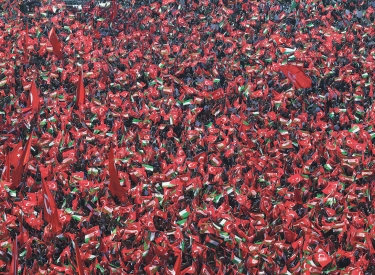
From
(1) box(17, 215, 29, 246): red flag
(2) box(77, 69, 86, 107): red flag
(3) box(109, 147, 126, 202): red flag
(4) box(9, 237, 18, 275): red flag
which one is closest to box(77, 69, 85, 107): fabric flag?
(2) box(77, 69, 86, 107): red flag

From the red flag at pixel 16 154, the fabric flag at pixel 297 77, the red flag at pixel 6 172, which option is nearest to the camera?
the red flag at pixel 6 172

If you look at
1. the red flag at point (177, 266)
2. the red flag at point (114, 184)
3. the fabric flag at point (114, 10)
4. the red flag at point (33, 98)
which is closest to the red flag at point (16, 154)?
the red flag at point (33, 98)

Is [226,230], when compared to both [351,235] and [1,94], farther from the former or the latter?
[1,94]

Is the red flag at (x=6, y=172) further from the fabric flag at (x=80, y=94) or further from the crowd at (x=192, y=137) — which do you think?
the fabric flag at (x=80, y=94)

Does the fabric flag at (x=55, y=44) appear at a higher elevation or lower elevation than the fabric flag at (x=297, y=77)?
higher

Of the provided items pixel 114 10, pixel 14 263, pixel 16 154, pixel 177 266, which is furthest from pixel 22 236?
pixel 114 10

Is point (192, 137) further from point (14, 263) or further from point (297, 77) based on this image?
point (14, 263)

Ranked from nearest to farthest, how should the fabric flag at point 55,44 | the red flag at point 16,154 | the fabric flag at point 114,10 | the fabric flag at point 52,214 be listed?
the fabric flag at point 52,214 < the red flag at point 16,154 < the fabric flag at point 55,44 < the fabric flag at point 114,10
